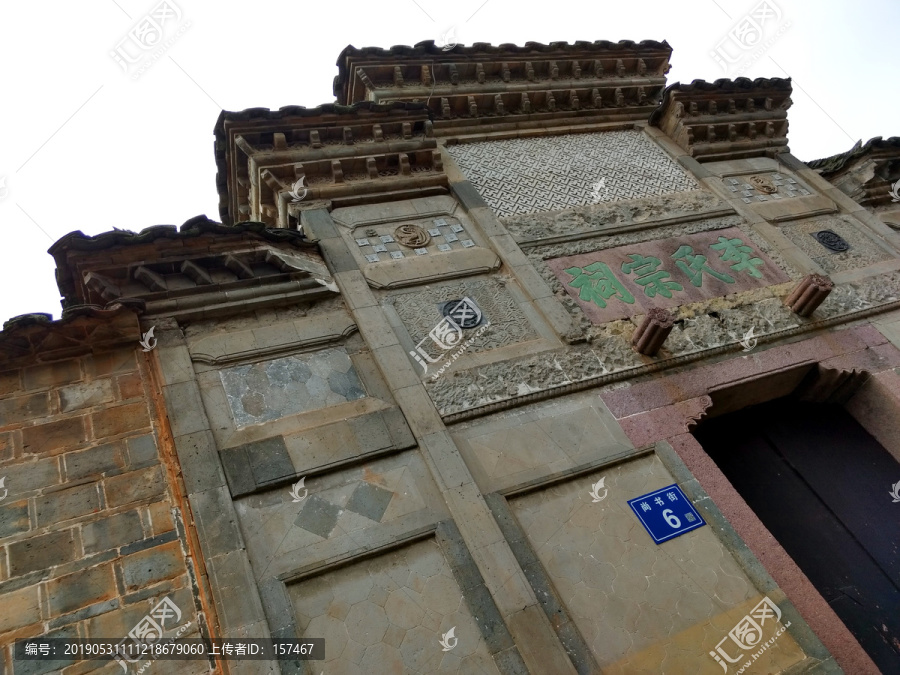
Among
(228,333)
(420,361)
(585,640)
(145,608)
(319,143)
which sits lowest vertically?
(585,640)

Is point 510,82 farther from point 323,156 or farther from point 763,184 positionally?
point 763,184

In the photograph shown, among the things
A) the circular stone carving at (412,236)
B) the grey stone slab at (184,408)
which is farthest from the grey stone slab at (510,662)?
the circular stone carving at (412,236)

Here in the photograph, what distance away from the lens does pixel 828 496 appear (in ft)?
19.0

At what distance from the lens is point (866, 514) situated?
567 centimetres

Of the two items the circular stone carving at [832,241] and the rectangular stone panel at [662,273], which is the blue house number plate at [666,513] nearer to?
the rectangular stone panel at [662,273]

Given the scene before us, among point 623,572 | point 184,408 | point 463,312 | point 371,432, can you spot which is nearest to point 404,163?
point 463,312

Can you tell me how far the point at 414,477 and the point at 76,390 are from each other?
2616mm

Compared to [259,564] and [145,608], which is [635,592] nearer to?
[259,564]

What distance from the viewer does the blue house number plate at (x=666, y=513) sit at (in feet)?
15.5

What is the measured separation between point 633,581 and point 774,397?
9.76 feet

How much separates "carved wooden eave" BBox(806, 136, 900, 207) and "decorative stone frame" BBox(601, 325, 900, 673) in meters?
3.33

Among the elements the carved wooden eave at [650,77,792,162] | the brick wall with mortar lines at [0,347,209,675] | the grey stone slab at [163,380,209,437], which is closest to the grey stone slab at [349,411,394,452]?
the grey stone slab at [163,380,209,437]

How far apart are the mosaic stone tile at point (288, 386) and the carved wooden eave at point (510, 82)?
420 centimetres

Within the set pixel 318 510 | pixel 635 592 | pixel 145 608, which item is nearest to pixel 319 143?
pixel 318 510
